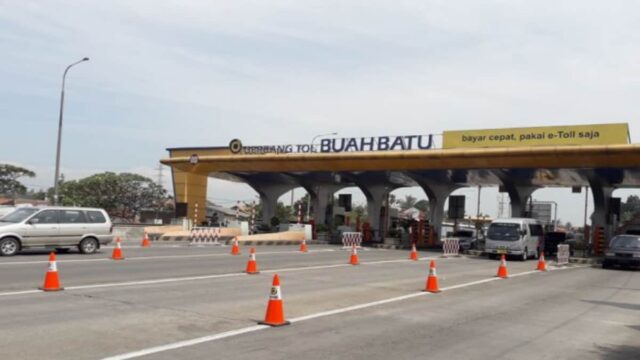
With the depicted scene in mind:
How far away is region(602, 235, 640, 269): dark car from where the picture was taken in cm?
2778

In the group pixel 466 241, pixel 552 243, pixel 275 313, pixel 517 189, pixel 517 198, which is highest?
pixel 517 189

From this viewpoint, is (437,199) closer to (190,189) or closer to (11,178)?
(190,189)

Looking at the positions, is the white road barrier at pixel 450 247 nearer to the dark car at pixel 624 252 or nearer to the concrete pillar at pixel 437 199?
the dark car at pixel 624 252

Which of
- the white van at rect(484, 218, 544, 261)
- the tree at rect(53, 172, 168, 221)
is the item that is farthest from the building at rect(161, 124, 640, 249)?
the tree at rect(53, 172, 168, 221)

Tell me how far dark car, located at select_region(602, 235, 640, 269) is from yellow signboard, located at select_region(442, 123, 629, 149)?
16.3ft

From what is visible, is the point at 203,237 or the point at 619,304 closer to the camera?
the point at 619,304

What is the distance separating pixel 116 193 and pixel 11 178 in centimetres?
1357

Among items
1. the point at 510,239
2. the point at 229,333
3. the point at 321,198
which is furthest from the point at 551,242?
the point at 229,333

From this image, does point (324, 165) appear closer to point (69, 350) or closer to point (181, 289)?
point (181, 289)

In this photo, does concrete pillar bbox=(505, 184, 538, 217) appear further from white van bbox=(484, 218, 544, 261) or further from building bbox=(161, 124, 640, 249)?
white van bbox=(484, 218, 544, 261)

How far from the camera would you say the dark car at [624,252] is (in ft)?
91.1

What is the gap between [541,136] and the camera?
33125 millimetres

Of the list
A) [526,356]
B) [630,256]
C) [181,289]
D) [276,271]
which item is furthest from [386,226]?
[526,356]

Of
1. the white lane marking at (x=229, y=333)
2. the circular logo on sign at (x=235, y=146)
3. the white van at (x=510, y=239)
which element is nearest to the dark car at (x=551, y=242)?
the white van at (x=510, y=239)
